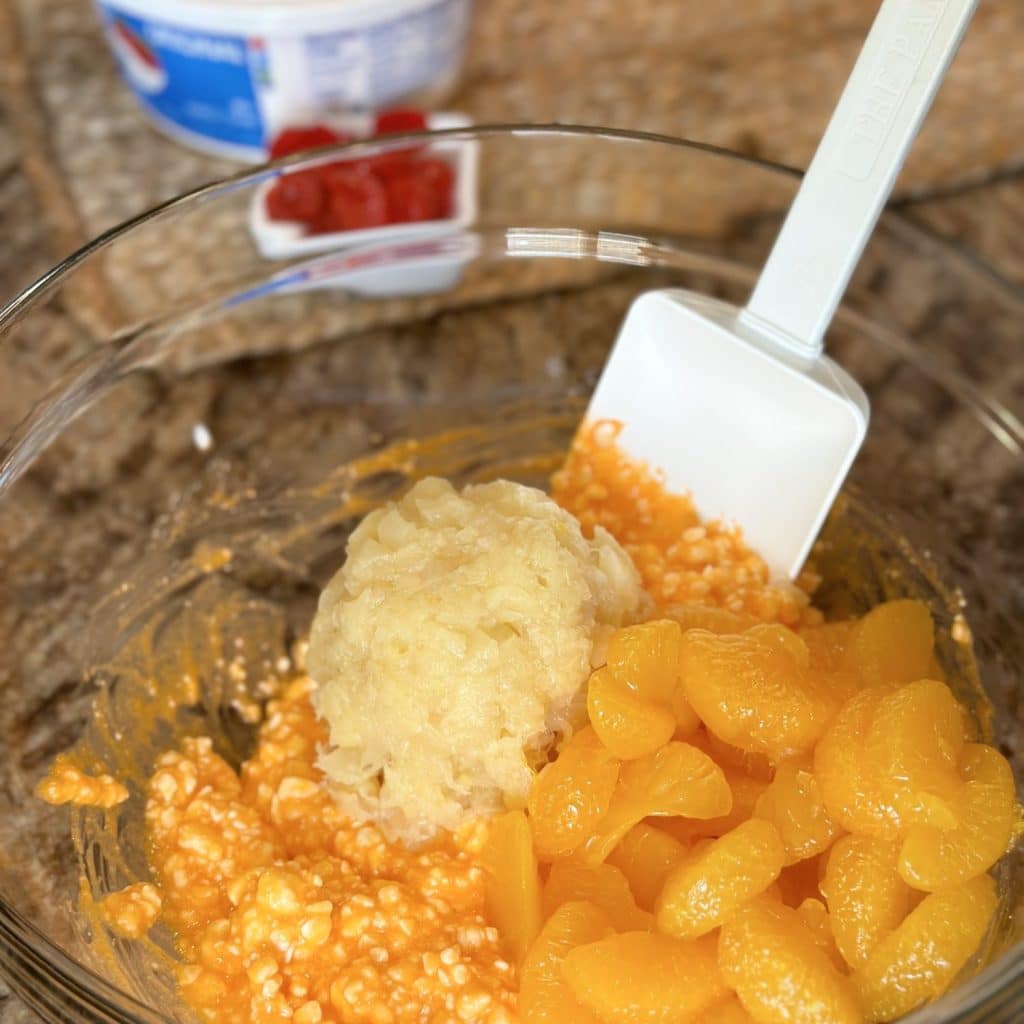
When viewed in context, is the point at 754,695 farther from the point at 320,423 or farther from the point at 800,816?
the point at 320,423

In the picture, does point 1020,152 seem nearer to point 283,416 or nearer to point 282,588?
point 283,416

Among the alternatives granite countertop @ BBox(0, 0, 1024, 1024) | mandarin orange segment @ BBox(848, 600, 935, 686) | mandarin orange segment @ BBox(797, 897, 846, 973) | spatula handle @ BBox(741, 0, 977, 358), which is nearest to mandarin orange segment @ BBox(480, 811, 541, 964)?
mandarin orange segment @ BBox(797, 897, 846, 973)

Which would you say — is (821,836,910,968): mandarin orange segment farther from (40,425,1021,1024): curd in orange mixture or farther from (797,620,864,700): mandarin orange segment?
(797,620,864,700): mandarin orange segment

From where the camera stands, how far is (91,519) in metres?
1.26

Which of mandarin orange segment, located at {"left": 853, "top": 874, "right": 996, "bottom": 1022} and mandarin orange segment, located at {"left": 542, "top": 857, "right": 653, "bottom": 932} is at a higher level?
mandarin orange segment, located at {"left": 542, "top": 857, "right": 653, "bottom": 932}

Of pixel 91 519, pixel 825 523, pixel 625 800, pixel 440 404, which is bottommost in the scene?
pixel 625 800

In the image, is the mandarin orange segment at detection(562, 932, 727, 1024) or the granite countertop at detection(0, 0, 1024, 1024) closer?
the mandarin orange segment at detection(562, 932, 727, 1024)

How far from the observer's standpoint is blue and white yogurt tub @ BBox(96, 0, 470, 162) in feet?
5.09

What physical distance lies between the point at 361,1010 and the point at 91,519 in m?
0.62

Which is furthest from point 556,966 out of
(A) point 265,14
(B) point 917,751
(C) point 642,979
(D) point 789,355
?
(A) point 265,14

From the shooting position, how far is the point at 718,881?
850 millimetres

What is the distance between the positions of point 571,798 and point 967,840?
30cm

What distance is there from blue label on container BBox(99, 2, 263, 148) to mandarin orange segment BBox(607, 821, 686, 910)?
118 cm

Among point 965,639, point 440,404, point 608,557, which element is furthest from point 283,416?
point 965,639
